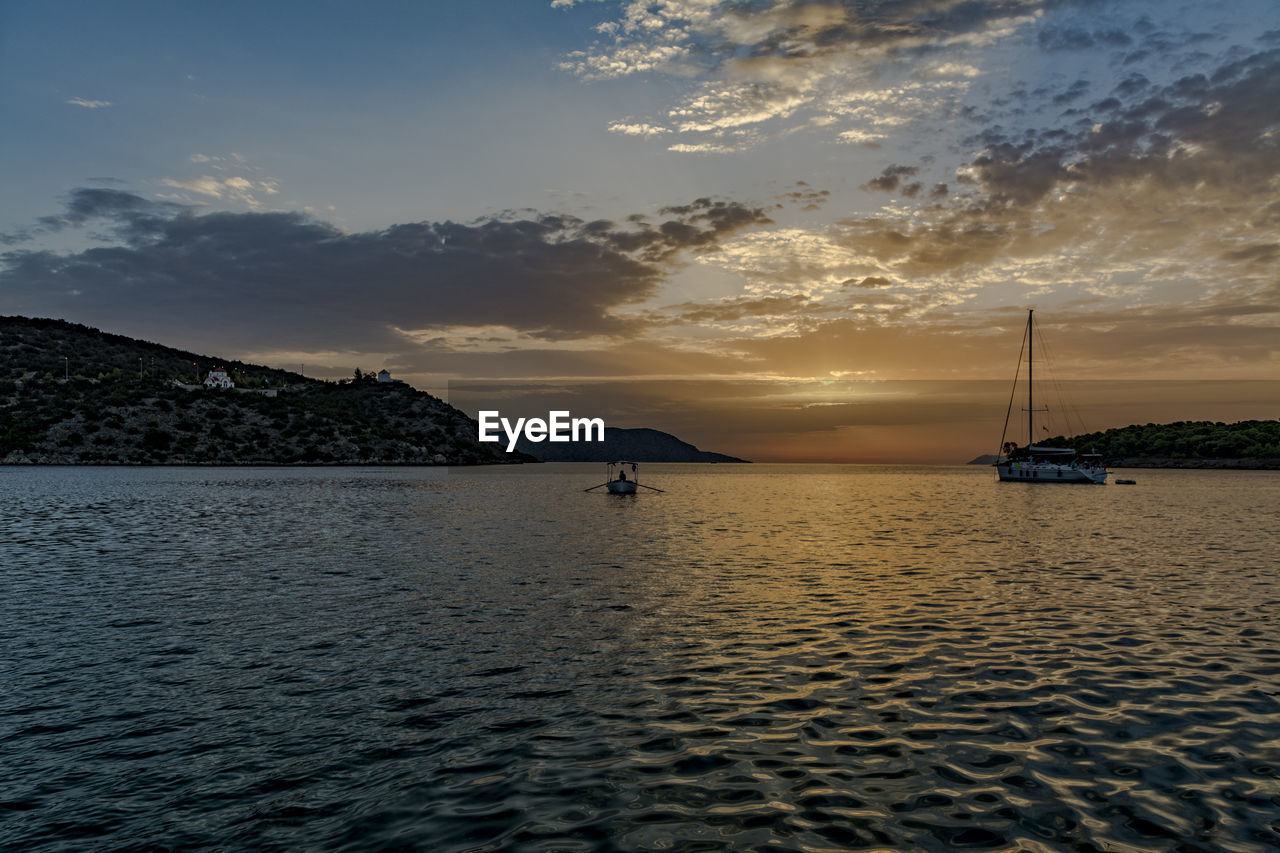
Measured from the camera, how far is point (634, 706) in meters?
15.1

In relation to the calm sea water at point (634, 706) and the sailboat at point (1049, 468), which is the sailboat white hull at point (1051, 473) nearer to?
the sailboat at point (1049, 468)

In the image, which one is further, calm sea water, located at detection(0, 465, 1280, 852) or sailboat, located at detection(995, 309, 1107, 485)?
sailboat, located at detection(995, 309, 1107, 485)

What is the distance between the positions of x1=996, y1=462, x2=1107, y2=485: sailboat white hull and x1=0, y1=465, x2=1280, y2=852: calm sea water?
13325cm

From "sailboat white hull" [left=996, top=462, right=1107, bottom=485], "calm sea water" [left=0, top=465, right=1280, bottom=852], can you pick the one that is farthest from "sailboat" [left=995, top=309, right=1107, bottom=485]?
"calm sea water" [left=0, top=465, right=1280, bottom=852]

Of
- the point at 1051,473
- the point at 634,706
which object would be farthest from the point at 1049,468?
the point at 634,706

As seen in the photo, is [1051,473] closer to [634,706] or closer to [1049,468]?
[1049,468]

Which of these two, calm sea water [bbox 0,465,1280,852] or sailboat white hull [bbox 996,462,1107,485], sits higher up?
sailboat white hull [bbox 996,462,1107,485]

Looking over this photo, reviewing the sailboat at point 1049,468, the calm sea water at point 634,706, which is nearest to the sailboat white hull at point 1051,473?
the sailboat at point 1049,468

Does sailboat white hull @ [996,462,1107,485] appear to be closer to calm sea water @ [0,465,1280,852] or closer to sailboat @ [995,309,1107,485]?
sailboat @ [995,309,1107,485]

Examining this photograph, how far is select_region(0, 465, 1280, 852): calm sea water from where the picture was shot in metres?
10.1

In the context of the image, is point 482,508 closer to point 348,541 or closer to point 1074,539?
point 348,541

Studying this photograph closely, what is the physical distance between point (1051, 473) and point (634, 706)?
559 ft

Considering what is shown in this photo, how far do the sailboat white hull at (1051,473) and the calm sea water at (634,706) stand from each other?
437 ft

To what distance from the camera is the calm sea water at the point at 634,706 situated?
10070mm
